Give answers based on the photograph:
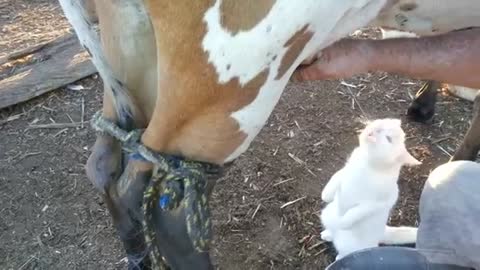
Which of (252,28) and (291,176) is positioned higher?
(252,28)

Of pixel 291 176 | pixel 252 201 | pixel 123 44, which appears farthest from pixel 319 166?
pixel 123 44

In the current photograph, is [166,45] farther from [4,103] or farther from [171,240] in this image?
[4,103]

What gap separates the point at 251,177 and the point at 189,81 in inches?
40.5

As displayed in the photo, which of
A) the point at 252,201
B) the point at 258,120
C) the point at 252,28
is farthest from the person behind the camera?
the point at 252,201

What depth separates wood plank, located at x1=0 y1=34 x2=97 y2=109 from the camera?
9.71 feet

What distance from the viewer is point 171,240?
1.87 metres

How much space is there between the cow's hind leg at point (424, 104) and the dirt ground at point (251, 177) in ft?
0.11

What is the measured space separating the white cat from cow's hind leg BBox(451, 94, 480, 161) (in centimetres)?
44

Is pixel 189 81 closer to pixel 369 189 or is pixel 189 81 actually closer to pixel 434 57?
pixel 434 57

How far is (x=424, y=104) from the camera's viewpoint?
2809 mm

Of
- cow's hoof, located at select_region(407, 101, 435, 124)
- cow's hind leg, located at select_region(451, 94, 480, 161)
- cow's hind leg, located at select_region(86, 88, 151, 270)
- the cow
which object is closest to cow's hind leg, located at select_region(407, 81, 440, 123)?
cow's hoof, located at select_region(407, 101, 435, 124)

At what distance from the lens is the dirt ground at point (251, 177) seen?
236 cm

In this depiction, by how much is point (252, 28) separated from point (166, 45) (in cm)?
18

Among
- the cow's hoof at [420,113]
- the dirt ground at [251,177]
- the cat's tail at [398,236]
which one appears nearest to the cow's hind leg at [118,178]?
the dirt ground at [251,177]
